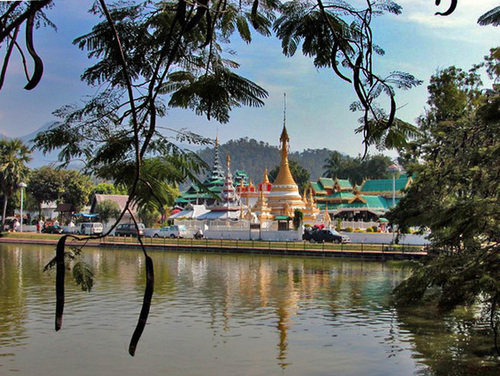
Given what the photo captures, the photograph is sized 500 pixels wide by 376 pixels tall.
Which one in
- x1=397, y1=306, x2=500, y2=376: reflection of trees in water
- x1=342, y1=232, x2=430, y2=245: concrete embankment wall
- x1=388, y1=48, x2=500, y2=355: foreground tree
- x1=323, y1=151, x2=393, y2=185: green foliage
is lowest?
x1=397, y1=306, x2=500, y2=376: reflection of trees in water

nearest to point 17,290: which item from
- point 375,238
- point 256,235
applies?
point 375,238

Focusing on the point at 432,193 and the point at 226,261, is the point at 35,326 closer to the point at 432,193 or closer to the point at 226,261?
the point at 432,193

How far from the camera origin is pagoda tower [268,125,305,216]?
164 feet

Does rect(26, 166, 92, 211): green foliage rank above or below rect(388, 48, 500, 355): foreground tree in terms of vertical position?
above

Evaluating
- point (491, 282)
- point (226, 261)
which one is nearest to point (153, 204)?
point (491, 282)

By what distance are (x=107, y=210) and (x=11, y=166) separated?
954 centimetres

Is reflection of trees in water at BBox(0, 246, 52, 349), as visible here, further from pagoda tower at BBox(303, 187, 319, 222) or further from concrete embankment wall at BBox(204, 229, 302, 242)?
pagoda tower at BBox(303, 187, 319, 222)

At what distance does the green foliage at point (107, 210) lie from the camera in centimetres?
5417

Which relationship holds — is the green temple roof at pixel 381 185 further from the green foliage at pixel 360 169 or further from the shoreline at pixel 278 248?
the shoreline at pixel 278 248

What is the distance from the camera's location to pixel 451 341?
11359 mm

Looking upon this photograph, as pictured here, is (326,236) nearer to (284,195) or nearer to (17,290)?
(284,195)

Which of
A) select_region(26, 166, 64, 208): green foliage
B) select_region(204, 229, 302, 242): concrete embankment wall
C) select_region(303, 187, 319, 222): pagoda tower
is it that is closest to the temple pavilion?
select_region(303, 187, 319, 222): pagoda tower

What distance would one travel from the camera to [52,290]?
17453 millimetres

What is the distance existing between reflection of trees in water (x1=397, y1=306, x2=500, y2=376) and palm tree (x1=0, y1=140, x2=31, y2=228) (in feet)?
130
